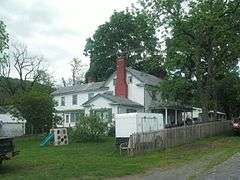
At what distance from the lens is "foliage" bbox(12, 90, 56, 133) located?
155 ft

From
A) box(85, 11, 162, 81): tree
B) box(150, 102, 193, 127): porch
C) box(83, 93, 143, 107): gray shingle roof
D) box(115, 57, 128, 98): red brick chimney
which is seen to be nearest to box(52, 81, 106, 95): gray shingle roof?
box(115, 57, 128, 98): red brick chimney

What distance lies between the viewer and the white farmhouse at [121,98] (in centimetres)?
5581

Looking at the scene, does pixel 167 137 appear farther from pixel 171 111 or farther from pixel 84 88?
pixel 84 88

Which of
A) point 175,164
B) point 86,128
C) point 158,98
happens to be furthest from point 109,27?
point 175,164

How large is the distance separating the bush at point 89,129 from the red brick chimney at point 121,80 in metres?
19.1

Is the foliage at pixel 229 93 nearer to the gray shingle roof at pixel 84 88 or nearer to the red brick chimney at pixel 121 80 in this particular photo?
the red brick chimney at pixel 121 80

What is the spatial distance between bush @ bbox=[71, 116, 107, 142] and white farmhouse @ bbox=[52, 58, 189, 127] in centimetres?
1065

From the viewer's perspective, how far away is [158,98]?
63031 mm

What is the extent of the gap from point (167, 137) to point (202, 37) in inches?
615

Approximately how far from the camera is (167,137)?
101 ft

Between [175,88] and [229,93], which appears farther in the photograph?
[229,93]

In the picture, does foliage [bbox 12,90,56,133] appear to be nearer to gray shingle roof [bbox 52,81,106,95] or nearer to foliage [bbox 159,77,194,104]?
foliage [bbox 159,77,194,104]

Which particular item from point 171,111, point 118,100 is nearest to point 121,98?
point 118,100

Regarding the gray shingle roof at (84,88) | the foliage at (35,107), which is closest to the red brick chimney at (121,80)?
the gray shingle roof at (84,88)
